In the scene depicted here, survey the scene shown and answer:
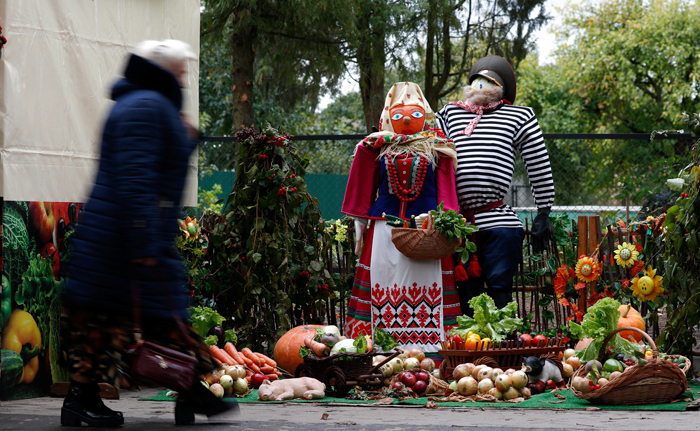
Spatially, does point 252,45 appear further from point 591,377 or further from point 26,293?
point 591,377

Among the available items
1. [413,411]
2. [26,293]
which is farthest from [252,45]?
[413,411]

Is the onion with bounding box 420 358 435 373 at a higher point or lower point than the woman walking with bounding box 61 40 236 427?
Answer: lower

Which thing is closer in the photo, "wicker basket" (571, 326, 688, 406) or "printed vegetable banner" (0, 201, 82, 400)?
"wicker basket" (571, 326, 688, 406)

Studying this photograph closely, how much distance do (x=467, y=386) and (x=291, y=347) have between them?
4.60 ft

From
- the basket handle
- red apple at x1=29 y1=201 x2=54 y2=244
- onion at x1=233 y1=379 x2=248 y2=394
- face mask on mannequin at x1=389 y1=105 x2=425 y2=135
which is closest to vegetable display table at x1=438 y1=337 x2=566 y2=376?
the basket handle

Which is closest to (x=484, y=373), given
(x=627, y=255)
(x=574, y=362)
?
(x=574, y=362)

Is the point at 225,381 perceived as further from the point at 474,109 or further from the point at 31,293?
the point at 474,109

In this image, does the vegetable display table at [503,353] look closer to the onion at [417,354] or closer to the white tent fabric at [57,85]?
the onion at [417,354]

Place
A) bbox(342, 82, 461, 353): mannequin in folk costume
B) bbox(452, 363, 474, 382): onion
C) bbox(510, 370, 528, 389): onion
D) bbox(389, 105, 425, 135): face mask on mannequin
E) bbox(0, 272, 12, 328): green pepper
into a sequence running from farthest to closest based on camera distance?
bbox(389, 105, 425, 135): face mask on mannequin < bbox(342, 82, 461, 353): mannequin in folk costume < bbox(452, 363, 474, 382): onion < bbox(510, 370, 528, 389): onion < bbox(0, 272, 12, 328): green pepper

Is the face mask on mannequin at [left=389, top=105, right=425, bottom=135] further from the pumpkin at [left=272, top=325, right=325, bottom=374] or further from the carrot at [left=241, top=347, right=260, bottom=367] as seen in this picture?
the carrot at [left=241, top=347, right=260, bottom=367]

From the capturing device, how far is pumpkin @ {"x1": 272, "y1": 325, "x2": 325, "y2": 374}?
5125 millimetres

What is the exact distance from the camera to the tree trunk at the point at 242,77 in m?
9.12

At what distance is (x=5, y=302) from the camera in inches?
167

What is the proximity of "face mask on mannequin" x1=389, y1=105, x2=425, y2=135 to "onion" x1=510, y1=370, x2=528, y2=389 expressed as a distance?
2.14 metres
